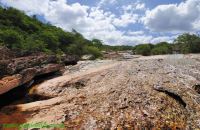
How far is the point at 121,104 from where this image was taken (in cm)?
758

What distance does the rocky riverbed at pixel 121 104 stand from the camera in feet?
22.4

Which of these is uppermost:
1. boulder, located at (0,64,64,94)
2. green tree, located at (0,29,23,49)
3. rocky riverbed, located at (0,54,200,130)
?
green tree, located at (0,29,23,49)

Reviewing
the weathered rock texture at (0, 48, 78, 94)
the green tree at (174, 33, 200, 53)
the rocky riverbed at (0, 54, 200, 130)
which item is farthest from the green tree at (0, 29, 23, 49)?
the rocky riverbed at (0, 54, 200, 130)

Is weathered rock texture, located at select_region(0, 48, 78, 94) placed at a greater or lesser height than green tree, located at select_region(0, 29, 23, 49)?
lesser

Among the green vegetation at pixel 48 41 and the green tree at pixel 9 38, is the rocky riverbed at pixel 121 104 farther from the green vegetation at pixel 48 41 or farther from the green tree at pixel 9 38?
the green tree at pixel 9 38

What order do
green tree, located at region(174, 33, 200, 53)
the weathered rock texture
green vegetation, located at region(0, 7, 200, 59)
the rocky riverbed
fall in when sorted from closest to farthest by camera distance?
the rocky riverbed, the weathered rock texture, green tree, located at region(174, 33, 200, 53), green vegetation, located at region(0, 7, 200, 59)

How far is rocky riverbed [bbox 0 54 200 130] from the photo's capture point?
22.4 ft

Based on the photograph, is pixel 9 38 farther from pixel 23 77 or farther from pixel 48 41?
pixel 23 77

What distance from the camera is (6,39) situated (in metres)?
45.2

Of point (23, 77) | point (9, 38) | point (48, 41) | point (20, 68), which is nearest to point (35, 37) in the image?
point (48, 41)

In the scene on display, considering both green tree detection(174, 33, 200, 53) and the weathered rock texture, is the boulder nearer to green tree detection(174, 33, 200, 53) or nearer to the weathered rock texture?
the weathered rock texture

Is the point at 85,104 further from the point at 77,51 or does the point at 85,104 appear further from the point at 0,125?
the point at 77,51

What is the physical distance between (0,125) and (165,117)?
13.8ft

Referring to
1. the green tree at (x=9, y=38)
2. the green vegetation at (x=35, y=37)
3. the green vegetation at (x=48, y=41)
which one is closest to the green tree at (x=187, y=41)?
the green vegetation at (x=48, y=41)
